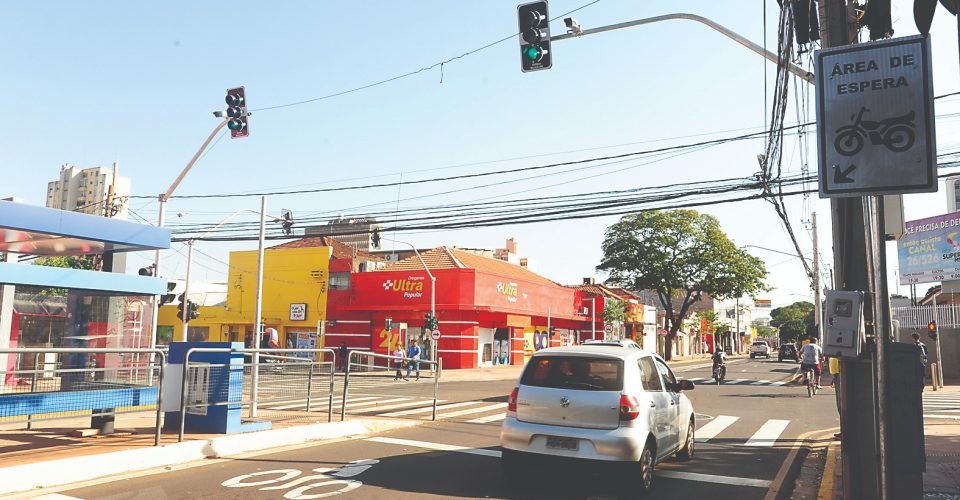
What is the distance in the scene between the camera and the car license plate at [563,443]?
7336 mm

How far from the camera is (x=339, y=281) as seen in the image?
4403 cm

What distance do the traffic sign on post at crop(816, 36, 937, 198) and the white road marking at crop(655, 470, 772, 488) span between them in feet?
15.0

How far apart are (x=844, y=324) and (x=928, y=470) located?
4750mm

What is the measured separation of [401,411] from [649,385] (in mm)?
8706

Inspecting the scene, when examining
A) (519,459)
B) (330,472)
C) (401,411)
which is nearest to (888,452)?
(519,459)

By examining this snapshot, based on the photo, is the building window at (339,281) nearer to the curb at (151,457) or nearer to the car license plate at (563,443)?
the curb at (151,457)

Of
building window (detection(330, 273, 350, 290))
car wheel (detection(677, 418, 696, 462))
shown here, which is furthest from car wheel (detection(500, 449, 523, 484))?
building window (detection(330, 273, 350, 290))

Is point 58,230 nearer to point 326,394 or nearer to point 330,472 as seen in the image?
point 326,394

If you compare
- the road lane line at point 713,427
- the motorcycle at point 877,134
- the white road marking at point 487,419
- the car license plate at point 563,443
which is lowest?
the white road marking at point 487,419

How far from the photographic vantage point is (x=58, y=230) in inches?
411

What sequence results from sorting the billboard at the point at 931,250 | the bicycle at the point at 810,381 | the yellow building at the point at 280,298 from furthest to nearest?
the yellow building at the point at 280,298 < the billboard at the point at 931,250 < the bicycle at the point at 810,381

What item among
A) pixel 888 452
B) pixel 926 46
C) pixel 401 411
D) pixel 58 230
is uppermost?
pixel 926 46

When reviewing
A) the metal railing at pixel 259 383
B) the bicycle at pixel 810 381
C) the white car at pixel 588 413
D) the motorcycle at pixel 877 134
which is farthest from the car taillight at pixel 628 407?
the bicycle at pixel 810 381

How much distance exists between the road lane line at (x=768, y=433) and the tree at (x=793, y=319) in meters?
116
